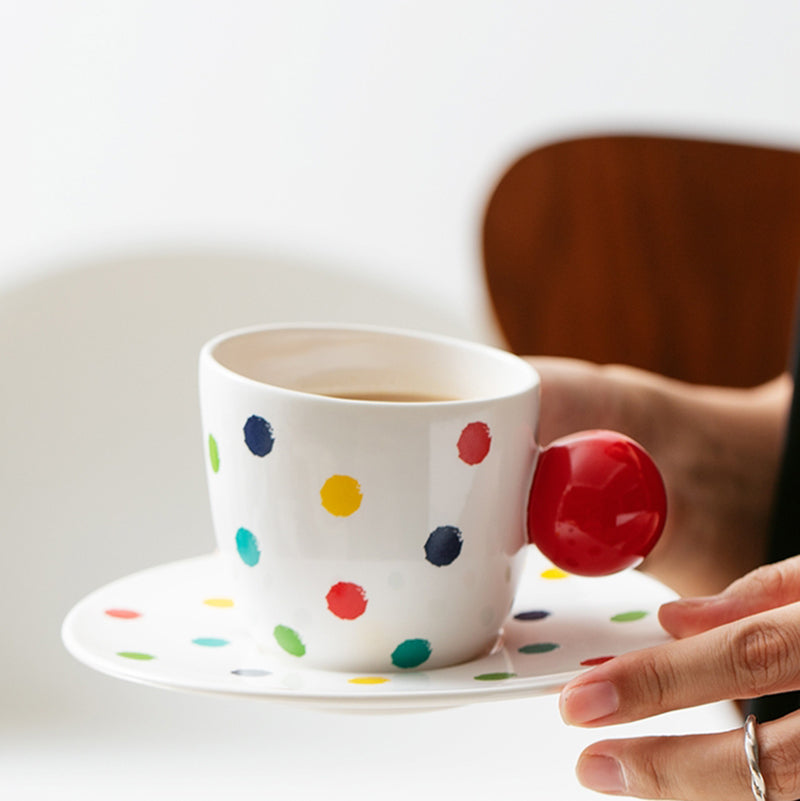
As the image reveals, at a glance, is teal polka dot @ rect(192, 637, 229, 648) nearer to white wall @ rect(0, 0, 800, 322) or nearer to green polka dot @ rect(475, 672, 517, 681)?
green polka dot @ rect(475, 672, 517, 681)

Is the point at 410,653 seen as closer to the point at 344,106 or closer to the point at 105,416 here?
the point at 105,416

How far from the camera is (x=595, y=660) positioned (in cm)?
44

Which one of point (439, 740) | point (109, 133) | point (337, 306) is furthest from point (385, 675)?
point (109, 133)

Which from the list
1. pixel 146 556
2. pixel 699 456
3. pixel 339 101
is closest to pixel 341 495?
pixel 146 556

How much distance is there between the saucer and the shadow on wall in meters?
0.21

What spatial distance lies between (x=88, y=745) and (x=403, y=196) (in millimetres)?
1702

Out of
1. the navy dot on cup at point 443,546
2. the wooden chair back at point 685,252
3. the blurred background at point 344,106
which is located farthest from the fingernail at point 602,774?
the wooden chair back at point 685,252

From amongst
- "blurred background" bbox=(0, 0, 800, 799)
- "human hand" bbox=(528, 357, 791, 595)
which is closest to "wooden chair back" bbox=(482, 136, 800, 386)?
"blurred background" bbox=(0, 0, 800, 799)

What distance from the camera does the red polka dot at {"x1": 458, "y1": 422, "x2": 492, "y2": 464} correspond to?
17.0 inches

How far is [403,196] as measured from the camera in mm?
2227

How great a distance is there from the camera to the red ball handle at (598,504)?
0.46 m

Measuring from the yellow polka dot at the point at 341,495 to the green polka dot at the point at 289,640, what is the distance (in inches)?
2.3

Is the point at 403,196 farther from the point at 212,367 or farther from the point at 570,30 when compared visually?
the point at 212,367

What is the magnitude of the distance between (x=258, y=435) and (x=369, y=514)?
5cm
